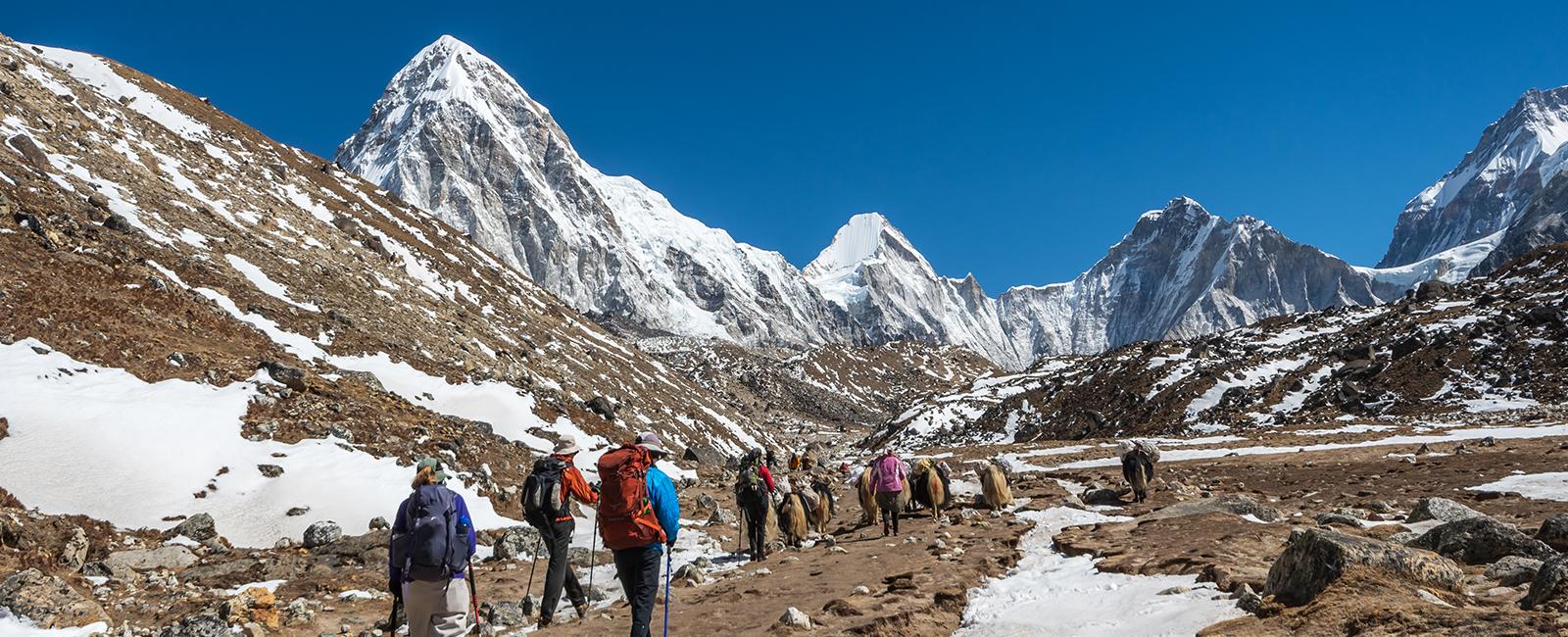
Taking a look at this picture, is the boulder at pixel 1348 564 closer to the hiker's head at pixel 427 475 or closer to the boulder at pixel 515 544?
the hiker's head at pixel 427 475

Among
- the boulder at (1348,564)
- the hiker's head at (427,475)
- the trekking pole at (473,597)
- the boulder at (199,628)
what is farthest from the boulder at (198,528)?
the boulder at (1348,564)

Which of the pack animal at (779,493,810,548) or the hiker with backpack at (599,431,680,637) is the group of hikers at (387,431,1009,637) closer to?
the hiker with backpack at (599,431,680,637)

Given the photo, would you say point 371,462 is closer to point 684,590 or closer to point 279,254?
point 684,590

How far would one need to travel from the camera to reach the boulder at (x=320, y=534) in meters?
14.8

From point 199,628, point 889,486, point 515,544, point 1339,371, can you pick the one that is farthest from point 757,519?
point 1339,371

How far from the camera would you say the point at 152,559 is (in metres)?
12.5

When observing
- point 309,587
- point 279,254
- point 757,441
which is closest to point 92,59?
point 279,254

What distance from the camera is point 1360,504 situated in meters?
16.7

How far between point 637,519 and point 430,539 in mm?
2078

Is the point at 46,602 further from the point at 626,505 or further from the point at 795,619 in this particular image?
the point at 795,619

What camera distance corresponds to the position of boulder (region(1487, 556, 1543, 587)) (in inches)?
253

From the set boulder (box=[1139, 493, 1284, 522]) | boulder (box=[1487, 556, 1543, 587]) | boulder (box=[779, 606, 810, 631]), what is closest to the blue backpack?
boulder (box=[779, 606, 810, 631])

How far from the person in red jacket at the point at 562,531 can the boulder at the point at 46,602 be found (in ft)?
17.4

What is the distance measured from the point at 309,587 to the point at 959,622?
34.1 feet
